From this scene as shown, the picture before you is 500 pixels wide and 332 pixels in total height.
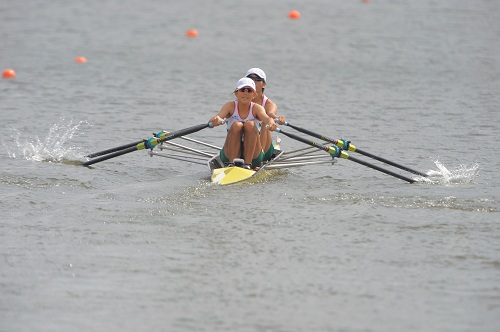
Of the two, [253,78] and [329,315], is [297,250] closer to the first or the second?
[329,315]

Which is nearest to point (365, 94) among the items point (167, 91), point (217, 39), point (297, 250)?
point (167, 91)

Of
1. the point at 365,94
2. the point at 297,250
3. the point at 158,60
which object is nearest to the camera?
the point at 297,250

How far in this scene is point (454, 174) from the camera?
42.5 feet

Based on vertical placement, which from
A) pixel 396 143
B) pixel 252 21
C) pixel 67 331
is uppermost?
pixel 252 21

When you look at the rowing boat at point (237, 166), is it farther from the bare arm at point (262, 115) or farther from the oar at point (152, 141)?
the bare arm at point (262, 115)

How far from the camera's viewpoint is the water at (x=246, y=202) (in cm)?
793

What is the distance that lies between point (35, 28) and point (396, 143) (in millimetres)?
14516

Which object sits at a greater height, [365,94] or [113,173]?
[365,94]

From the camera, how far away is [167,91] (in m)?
19.4

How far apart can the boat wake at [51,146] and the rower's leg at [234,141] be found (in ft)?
7.28

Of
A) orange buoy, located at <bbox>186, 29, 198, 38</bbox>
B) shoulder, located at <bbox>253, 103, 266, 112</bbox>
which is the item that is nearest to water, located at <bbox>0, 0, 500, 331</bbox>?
shoulder, located at <bbox>253, 103, 266, 112</bbox>

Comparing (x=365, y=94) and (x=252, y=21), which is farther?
(x=252, y=21)

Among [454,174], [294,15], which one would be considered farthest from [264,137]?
[294,15]

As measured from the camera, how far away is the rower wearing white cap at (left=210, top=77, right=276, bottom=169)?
1202 centimetres
